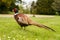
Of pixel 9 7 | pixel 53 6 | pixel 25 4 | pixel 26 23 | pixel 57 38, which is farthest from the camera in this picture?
pixel 53 6

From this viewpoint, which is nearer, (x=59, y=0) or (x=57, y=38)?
(x=57, y=38)

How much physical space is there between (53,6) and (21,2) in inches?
267

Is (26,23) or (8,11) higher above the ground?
(26,23)

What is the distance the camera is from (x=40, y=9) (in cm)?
4491

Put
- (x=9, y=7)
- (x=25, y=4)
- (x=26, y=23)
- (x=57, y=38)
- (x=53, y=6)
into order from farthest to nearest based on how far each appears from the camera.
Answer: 1. (x=53, y=6)
2. (x=25, y=4)
3. (x=9, y=7)
4. (x=26, y=23)
5. (x=57, y=38)

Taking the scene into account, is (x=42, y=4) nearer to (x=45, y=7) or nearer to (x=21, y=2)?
(x=45, y=7)

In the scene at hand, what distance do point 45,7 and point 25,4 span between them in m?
4.56

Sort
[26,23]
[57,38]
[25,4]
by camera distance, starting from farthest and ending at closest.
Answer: [25,4]
[26,23]
[57,38]

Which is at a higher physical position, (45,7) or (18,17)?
(18,17)

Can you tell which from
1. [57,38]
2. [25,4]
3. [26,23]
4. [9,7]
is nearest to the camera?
[57,38]

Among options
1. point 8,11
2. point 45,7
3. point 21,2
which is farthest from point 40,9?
point 8,11

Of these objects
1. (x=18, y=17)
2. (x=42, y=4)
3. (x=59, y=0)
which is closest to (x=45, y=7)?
(x=42, y=4)

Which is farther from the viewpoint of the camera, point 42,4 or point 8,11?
point 42,4

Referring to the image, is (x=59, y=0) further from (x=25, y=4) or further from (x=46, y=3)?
(x=25, y=4)
